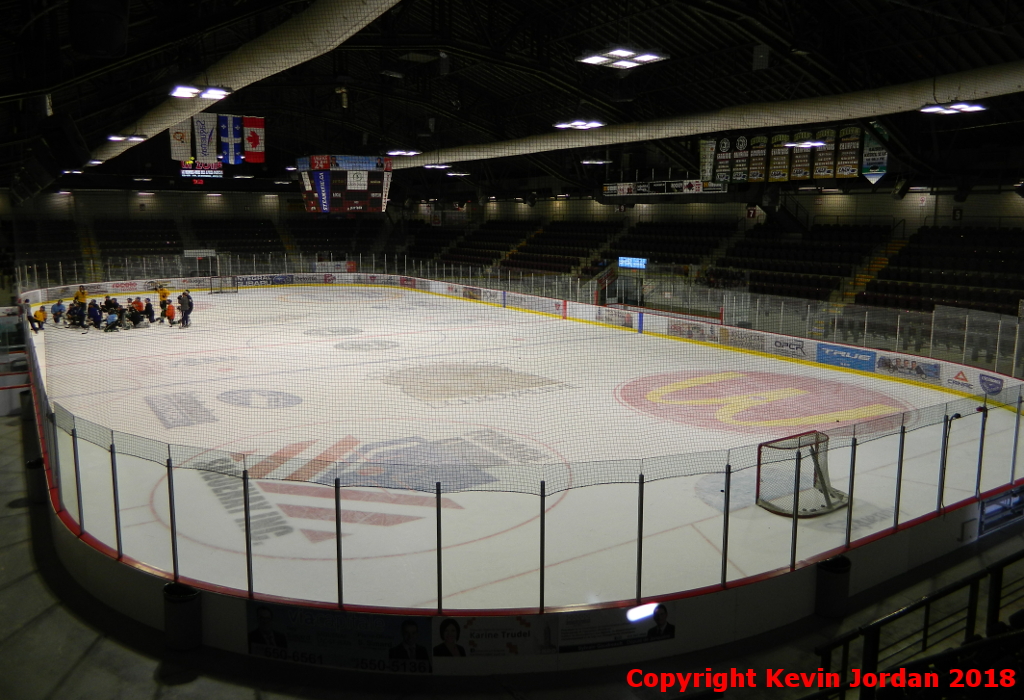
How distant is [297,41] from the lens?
864 centimetres

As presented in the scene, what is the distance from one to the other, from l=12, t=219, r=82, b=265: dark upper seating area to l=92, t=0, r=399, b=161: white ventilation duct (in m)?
19.8

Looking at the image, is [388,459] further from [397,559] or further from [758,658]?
[758,658]

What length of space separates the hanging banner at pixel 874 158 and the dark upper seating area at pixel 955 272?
363 cm

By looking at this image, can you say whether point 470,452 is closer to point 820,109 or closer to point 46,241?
point 820,109

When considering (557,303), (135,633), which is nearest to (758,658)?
(135,633)

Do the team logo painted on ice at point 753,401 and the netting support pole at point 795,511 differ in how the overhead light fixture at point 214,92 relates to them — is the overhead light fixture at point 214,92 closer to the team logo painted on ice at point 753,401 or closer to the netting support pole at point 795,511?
the netting support pole at point 795,511

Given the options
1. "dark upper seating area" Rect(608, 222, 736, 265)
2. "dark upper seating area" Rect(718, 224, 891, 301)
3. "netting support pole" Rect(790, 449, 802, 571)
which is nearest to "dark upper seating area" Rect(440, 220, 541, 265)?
"dark upper seating area" Rect(608, 222, 736, 265)

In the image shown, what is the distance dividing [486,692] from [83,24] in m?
6.09

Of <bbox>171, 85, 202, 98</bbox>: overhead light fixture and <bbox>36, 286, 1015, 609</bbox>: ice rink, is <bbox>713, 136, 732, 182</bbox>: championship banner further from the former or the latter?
<bbox>171, 85, 202, 98</bbox>: overhead light fixture

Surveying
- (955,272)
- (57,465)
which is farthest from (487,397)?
(955,272)

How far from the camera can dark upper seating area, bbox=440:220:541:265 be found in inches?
1417

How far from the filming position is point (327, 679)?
588 centimetres

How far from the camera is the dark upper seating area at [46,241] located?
28.4 metres

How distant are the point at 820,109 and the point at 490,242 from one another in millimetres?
23617
